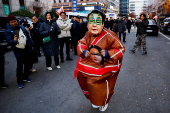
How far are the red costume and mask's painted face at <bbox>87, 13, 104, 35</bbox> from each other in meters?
0.10

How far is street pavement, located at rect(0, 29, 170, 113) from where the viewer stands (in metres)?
3.08

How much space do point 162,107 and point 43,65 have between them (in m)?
4.61

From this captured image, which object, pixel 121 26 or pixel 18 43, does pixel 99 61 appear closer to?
pixel 18 43

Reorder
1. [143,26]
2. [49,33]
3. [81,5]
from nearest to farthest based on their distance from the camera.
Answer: [49,33], [143,26], [81,5]

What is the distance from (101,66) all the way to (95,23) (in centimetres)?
69

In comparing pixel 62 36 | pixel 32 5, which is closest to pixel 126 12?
pixel 32 5

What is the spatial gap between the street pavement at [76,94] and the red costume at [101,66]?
72 centimetres

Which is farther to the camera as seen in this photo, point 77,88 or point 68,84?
point 68,84

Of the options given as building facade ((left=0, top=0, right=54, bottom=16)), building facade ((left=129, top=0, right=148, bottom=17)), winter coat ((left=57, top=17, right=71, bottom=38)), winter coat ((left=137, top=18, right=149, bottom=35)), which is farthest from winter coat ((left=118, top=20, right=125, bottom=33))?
building facade ((left=129, top=0, right=148, bottom=17))

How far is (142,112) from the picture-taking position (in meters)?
2.89

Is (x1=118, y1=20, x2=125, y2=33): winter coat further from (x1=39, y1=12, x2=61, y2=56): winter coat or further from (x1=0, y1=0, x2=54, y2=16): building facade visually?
(x1=0, y1=0, x2=54, y2=16): building facade

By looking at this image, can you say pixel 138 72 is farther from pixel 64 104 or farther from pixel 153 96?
pixel 64 104

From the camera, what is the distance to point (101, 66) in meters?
2.36

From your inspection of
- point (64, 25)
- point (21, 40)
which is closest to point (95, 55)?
point (21, 40)
